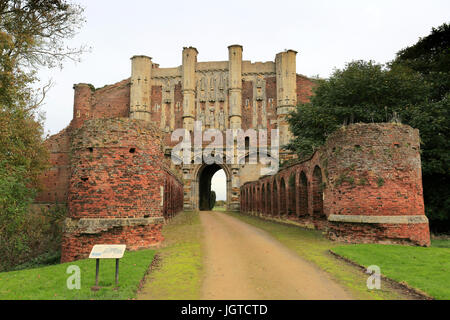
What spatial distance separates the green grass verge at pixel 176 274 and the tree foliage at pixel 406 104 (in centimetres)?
888

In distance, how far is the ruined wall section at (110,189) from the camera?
10.3 metres

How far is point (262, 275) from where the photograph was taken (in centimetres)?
743

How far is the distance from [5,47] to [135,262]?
394 inches

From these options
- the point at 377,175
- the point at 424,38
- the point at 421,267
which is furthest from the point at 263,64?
the point at 421,267

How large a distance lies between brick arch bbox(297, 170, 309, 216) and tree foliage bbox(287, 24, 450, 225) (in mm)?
1460

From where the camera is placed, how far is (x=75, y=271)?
7508mm

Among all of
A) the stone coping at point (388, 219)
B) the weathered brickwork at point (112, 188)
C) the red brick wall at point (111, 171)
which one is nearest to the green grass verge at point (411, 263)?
the stone coping at point (388, 219)

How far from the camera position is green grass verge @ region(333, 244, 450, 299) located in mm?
6445

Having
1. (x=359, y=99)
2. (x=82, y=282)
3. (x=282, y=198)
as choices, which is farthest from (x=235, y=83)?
(x=82, y=282)

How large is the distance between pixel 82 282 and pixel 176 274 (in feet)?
6.80

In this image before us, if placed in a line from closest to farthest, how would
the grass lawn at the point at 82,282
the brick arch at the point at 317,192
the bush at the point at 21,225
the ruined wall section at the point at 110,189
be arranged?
the grass lawn at the point at 82,282, the ruined wall section at the point at 110,189, the bush at the point at 21,225, the brick arch at the point at 317,192

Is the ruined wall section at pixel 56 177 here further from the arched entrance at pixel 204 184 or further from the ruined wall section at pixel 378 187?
the ruined wall section at pixel 378 187
